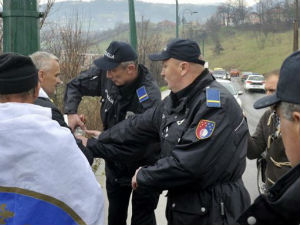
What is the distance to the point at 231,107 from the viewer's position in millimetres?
2850

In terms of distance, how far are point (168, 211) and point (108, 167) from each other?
4.27ft

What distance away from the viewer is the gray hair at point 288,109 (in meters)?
1.64

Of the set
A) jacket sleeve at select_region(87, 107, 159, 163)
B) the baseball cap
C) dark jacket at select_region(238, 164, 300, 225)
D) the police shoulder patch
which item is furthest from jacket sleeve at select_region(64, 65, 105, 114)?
dark jacket at select_region(238, 164, 300, 225)

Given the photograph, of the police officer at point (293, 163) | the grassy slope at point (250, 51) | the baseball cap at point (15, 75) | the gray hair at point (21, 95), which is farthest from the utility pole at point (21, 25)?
the grassy slope at point (250, 51)

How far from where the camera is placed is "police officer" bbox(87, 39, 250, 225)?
273cm

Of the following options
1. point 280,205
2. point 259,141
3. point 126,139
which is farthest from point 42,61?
point 280,205

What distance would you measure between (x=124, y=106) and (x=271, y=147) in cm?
133

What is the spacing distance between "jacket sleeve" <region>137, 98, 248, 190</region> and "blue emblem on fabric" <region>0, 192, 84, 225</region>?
82 cm

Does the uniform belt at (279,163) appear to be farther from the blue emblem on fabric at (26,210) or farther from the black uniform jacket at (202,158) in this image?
the blue emblem on fabric at (26,210)

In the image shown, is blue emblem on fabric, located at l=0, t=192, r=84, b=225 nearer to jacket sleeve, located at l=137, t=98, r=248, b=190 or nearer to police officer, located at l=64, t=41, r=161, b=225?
jacket sleeve, located at l=137, t=98, r=248, b=190

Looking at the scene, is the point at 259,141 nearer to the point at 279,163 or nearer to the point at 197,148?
the point at 279,163

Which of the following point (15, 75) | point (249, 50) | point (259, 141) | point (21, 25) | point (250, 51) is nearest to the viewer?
point (15, 75)

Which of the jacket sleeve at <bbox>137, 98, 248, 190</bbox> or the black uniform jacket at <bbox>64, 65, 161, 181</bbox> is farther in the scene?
the black uniform jacket at <bbox>64, 65, 161, 181</bbox>

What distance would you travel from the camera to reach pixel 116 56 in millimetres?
4020
